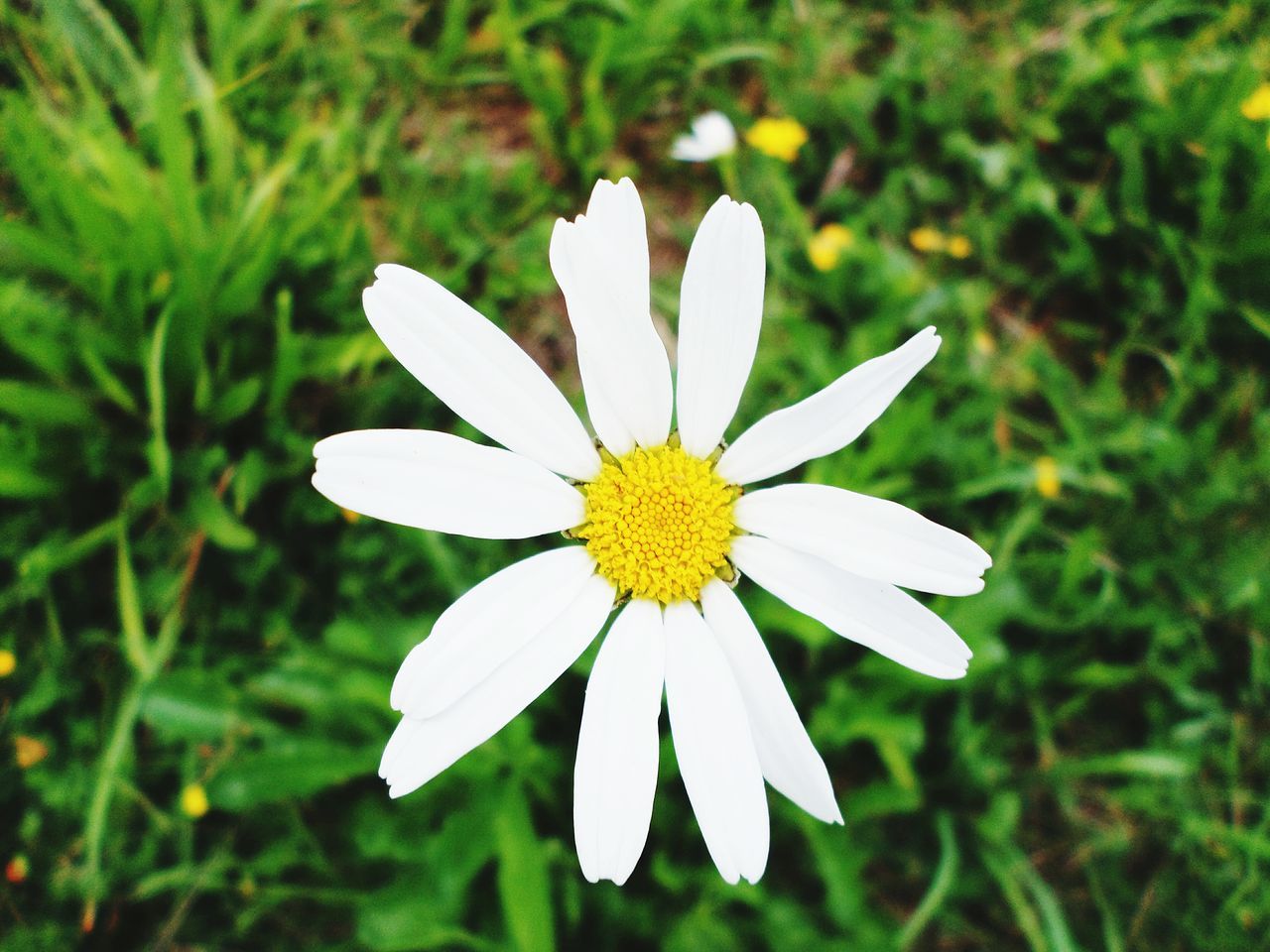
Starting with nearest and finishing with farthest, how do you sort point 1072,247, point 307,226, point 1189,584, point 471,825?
1. point 471,825
2. point 307,226
3. point 1189,584
4. point 1072,247

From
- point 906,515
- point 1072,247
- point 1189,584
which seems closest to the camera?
point 906,515

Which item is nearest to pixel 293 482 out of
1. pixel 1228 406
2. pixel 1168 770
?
pixel 1168 770

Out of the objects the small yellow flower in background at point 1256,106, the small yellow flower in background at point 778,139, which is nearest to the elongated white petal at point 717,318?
the small yellow flower in background at point 778,139

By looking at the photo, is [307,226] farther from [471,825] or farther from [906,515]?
[906,515]

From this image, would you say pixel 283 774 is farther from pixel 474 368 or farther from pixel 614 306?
pixel 614 306

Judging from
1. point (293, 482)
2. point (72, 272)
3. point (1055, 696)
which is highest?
point (72, 272)

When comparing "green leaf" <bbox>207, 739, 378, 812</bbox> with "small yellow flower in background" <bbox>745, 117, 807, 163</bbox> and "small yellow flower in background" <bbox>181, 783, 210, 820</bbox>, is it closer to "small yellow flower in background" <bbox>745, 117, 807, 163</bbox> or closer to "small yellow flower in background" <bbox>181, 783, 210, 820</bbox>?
"small yellow flower in background" <bbox>181, 783, 210, 820</bbox>
